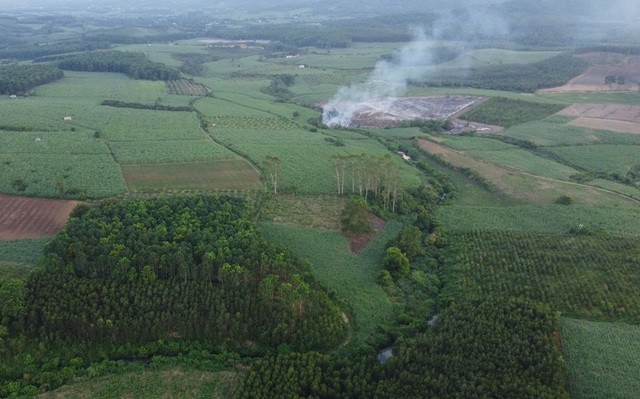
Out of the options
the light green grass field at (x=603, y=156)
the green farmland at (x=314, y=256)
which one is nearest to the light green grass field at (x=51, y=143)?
the green farmland at (x=314, y=256)

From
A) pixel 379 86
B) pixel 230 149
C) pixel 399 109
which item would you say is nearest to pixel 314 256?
pixel 230 149

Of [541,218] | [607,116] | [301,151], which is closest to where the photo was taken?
[541,218]

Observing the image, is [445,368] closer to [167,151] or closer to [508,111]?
[167,151]

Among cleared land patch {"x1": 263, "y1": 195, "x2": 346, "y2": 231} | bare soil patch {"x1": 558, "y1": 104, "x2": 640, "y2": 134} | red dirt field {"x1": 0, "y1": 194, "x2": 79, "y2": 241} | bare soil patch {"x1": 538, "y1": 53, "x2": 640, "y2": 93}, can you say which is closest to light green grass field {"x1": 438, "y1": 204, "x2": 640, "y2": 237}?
cleared land patch {"x1": 263, "y1": 195, "x2": 346, "y2": 231}

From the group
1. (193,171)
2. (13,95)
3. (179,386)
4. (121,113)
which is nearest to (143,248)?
(179,386)

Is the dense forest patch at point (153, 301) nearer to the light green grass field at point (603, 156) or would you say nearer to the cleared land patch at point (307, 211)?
the cleared land patch at point (307, 211)

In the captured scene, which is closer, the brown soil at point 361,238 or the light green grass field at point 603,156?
the brown soil at point 361,238

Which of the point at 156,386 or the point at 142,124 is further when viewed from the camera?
the point at 142,124
